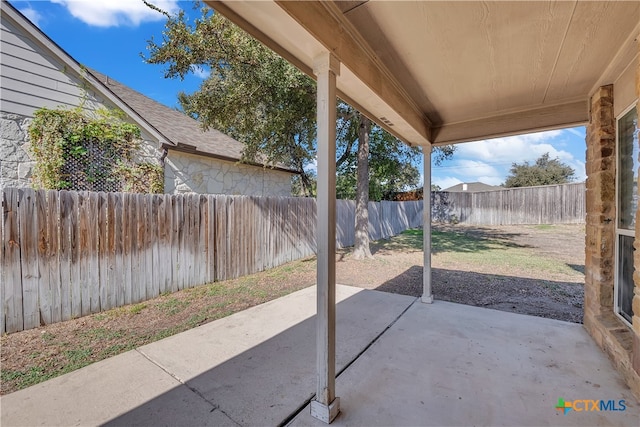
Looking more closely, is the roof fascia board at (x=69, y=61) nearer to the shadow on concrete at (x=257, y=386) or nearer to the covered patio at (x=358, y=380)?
the covered patio at (x=358, y=380)

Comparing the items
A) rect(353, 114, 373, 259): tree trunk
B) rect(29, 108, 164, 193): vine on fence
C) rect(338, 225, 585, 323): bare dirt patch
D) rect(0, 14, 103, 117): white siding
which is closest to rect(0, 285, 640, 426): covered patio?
rect(338, 225, 585, 323): bare dirt patch

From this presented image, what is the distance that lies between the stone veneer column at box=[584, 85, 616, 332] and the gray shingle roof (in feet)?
21.5

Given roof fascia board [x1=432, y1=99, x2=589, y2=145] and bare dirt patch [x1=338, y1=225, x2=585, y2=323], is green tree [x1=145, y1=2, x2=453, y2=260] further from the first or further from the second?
roof fascia board [x1=432, y1=99, x2=589, y2=145]

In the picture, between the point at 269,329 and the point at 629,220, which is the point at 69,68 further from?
the point at 629,220

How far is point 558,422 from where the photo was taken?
1722 mm

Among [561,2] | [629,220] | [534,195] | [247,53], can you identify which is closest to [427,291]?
[629,220]

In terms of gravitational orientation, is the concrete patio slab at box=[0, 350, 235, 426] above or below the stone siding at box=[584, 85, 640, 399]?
below

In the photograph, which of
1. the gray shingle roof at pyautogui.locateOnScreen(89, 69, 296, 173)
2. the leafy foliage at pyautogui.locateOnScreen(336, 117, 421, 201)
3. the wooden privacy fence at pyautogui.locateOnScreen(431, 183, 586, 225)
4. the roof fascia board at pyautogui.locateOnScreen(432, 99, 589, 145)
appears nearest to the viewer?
the roof fascia board at pyautogui.locateOnScreen(432, 99, 589, 145)

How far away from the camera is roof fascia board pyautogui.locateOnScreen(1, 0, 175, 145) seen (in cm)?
426

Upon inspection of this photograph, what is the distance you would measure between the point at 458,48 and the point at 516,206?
16355 millimetres

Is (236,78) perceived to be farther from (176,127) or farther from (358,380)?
(358,380)

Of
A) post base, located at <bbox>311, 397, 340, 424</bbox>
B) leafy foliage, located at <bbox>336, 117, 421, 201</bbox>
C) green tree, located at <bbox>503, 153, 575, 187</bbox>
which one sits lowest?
post base, located at <bbox>311, 397, 340, 424</bbox>

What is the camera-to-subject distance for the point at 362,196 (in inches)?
292

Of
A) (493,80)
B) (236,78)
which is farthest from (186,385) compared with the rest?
(236,78)
